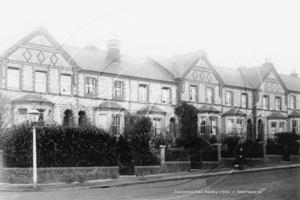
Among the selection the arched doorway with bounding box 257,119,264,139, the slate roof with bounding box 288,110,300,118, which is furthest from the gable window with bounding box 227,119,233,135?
the slate roof with bounding box 288,110,300,118

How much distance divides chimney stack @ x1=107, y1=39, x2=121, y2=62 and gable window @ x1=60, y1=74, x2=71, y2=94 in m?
3.96

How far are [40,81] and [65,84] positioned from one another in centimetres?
183

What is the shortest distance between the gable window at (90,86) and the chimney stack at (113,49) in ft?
7.67

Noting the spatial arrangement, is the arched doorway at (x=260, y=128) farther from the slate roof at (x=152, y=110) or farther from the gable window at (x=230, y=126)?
the slate roof at (x=152, y=110)

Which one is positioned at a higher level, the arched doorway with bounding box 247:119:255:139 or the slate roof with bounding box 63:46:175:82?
the slate roof with bounding box 63:46:175:82

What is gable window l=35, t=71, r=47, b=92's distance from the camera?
24527 mm

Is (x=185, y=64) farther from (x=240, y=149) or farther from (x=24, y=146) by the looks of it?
(x=24, y=146)

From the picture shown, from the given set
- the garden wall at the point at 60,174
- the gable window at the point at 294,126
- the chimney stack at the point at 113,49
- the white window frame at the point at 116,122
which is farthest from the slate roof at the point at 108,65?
the gable window at the point at 294,126

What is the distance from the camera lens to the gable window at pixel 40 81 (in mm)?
24527

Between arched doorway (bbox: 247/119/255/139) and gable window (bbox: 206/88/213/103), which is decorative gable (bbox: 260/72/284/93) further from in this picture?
gable window (bbox: 206/88/213/103)

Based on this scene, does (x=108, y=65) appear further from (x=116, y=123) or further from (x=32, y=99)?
(x=32, y=99)

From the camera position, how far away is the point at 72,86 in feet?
85.0

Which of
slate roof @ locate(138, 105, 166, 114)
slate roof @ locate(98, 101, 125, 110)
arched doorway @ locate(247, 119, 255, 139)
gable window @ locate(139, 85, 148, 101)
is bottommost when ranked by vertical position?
arched doorway @ locate(247, 119, 255, 139)

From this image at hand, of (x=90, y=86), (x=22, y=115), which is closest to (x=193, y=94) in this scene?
(x=90, y=86)
